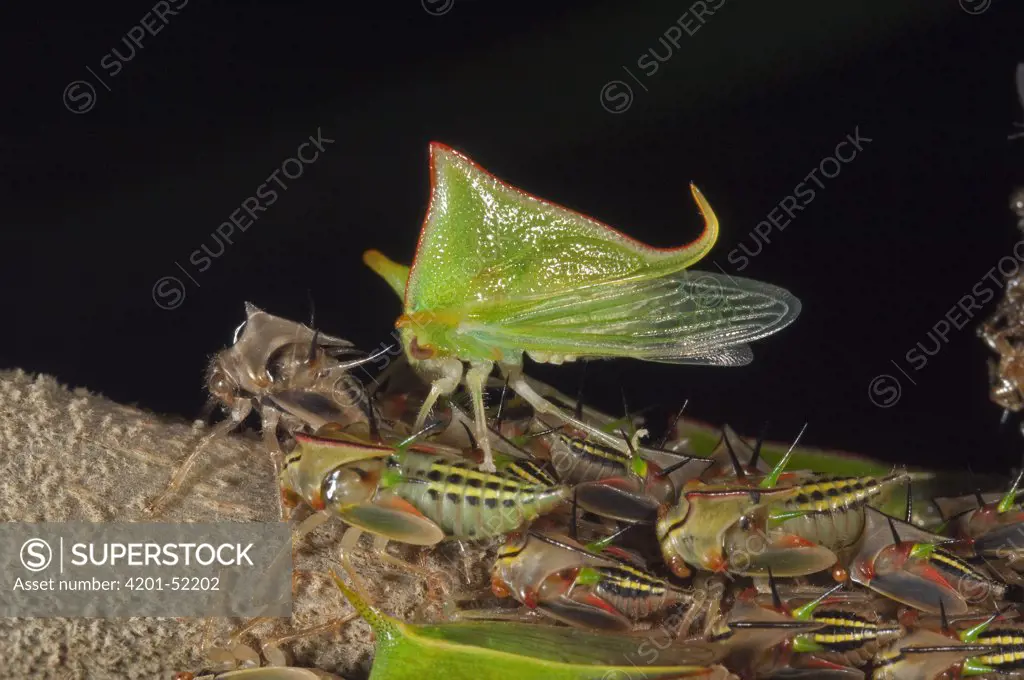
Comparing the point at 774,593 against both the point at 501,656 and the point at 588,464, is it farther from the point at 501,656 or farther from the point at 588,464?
the point at 501,656

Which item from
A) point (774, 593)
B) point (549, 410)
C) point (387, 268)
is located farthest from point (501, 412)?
point (774, 593)

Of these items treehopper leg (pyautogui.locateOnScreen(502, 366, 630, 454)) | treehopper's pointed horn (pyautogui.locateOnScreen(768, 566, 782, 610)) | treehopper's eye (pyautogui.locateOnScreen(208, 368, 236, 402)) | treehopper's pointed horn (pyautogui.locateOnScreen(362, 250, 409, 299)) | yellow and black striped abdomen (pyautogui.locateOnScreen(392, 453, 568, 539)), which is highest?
treehopper's pointed horn (pyautogui.locateOnScreen(362, 250, 409, 299))

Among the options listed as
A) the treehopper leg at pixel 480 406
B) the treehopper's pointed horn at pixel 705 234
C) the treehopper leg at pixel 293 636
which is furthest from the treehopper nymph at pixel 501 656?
the treehopper's pointed horn at pixel 705 234

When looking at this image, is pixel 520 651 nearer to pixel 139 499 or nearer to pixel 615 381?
pixel 139 499

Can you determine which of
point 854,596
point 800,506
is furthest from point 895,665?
point 800,506

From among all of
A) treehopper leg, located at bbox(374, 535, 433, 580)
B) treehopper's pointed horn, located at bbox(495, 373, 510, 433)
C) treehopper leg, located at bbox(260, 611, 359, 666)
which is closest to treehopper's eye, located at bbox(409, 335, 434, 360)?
treehopper's pointed horn, located at bbox(495, 373, 510, 433)

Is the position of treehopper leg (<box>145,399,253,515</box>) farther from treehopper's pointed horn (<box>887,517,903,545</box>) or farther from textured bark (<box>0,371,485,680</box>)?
treehopper's pointed horn (<box>887,517,903,545</box>)

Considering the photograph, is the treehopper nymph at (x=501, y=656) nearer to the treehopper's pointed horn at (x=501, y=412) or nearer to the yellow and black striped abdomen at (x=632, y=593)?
the yellow and black striped abdomen at (x=632, y=593)
